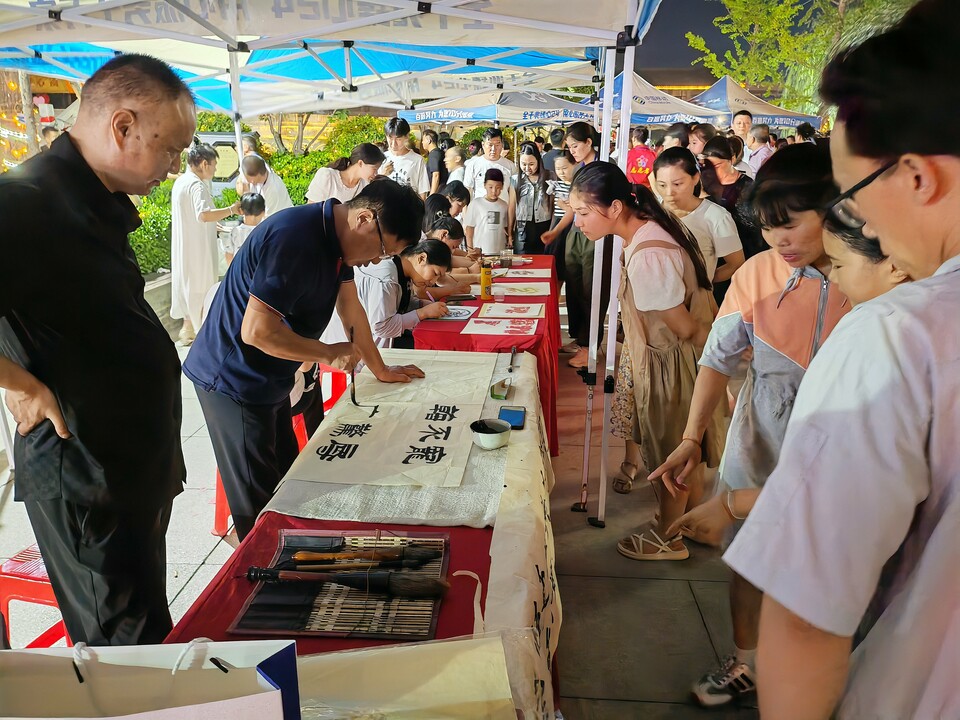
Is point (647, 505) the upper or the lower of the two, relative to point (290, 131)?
lower

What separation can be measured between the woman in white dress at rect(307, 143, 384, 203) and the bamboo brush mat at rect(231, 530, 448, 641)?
4112mm

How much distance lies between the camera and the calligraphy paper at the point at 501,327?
3020 mm

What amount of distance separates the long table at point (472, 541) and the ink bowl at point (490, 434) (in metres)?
0.02

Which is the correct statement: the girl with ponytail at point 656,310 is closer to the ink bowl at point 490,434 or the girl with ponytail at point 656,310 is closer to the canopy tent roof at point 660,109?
the ink bowl at point 490,434

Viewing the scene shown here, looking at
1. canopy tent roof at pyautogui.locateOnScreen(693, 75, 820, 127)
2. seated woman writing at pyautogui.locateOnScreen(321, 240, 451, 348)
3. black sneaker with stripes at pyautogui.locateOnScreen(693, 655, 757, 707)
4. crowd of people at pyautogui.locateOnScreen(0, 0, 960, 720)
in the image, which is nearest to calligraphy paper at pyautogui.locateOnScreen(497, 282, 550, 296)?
crowd of people at pyautogui.locateOnScreen(0, 0, 960, 720)

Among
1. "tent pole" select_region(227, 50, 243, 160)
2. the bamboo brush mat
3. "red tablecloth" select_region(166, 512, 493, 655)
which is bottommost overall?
"red tablecloth" select_region(166, 512, 493, 655)

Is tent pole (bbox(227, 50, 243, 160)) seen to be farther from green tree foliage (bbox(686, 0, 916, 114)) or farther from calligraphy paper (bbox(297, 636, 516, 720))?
green tree foliage (bbox(686, 0, 916, 114))

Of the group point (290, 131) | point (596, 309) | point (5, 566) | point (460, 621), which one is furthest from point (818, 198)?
point (290, 131)

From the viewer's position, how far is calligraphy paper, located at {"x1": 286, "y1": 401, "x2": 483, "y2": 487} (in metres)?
1.63

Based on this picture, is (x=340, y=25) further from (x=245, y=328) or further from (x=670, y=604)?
(x=670, y=604)

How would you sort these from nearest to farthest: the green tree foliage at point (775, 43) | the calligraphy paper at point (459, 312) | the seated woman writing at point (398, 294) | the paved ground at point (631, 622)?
the paved ground at point (631, 622), the seated woman writing at point (398, 294), the calligraphy paper at point (459, 312), the green tree foliage at point (775, 43)

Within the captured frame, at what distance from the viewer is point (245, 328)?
1.92 m

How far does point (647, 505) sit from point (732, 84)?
11171 mm

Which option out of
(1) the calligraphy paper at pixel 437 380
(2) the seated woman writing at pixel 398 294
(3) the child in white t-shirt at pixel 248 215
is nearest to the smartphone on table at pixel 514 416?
(1) the calligraphy paper at pixel 437 380
